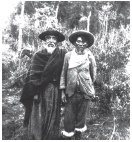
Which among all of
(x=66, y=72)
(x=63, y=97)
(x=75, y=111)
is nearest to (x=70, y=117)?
(x=75, y=111)

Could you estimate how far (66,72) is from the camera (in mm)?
3668

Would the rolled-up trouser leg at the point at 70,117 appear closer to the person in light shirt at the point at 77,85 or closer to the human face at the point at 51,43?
the person in light shirt at the point at 77,85

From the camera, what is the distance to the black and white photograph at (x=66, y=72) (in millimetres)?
3666

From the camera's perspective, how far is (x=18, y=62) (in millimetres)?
5969

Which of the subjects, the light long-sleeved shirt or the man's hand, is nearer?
the light long-sleeved shirt

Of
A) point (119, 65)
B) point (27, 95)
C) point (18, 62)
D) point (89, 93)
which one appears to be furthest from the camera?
point (18, 62)

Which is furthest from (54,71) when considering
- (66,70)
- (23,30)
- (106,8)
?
(106,8)

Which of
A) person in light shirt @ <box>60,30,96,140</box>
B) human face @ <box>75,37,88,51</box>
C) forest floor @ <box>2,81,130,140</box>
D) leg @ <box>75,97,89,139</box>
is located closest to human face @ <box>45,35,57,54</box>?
person in light shirt @ <box>60,30,96,140</box>

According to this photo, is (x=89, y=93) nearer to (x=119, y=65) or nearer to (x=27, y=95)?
(x=27, y=95)

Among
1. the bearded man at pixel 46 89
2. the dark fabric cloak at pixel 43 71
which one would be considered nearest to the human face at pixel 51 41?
the bearded man at pixel 46 89

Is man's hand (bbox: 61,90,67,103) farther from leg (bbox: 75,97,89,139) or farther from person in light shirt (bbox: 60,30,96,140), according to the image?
leg (bbox: 75,97,89,139)

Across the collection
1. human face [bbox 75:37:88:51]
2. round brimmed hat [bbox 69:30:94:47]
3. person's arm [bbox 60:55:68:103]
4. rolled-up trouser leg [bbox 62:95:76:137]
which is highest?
round brimmed hat [bbox 69:30:94:47]

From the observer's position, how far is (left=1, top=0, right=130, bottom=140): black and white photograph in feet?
12.0

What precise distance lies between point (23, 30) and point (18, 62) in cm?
117
